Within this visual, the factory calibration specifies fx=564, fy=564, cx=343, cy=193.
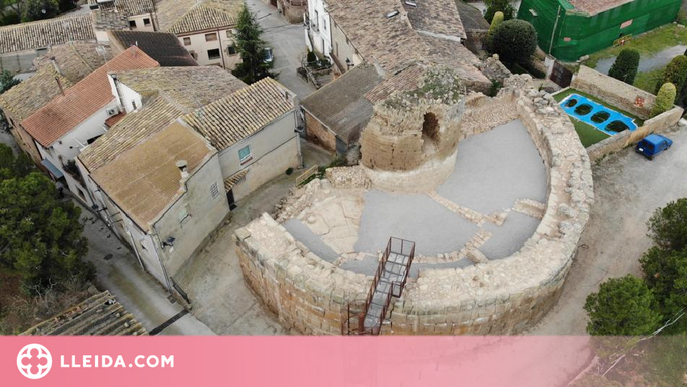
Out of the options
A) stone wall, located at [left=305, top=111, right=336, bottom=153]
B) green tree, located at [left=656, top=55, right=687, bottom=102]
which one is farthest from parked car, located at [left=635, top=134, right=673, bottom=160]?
stone wall, located at [left=305, top=111, right=336, bottom=153]

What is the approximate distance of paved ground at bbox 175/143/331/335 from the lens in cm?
2280

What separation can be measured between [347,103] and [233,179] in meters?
8.00

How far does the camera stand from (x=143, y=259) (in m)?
24.6

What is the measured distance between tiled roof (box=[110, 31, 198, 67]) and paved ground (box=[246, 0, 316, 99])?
7431 mm

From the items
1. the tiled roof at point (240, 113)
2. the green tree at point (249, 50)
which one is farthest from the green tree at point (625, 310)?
the green tree at point (249, 50)

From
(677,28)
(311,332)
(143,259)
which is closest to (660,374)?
→ (311,332)

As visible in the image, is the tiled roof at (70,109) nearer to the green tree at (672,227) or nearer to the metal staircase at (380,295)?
the metal staircase at (380,295)

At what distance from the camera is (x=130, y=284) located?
24.8 meters

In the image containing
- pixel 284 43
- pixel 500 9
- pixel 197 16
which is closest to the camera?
pixel 197 16

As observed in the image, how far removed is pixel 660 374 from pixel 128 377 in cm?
1890

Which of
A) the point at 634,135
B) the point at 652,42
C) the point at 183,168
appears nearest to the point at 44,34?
the point at 183,168

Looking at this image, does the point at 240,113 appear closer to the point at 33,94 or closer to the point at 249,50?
the point at 249,50

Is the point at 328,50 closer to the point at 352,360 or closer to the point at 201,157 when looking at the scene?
the point at 201,157

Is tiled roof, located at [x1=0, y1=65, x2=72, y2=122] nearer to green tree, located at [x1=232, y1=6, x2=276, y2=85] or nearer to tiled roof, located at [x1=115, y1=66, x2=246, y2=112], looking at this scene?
tiled roof, located at [x1=115, y1=66, x2=246, y2=112]
